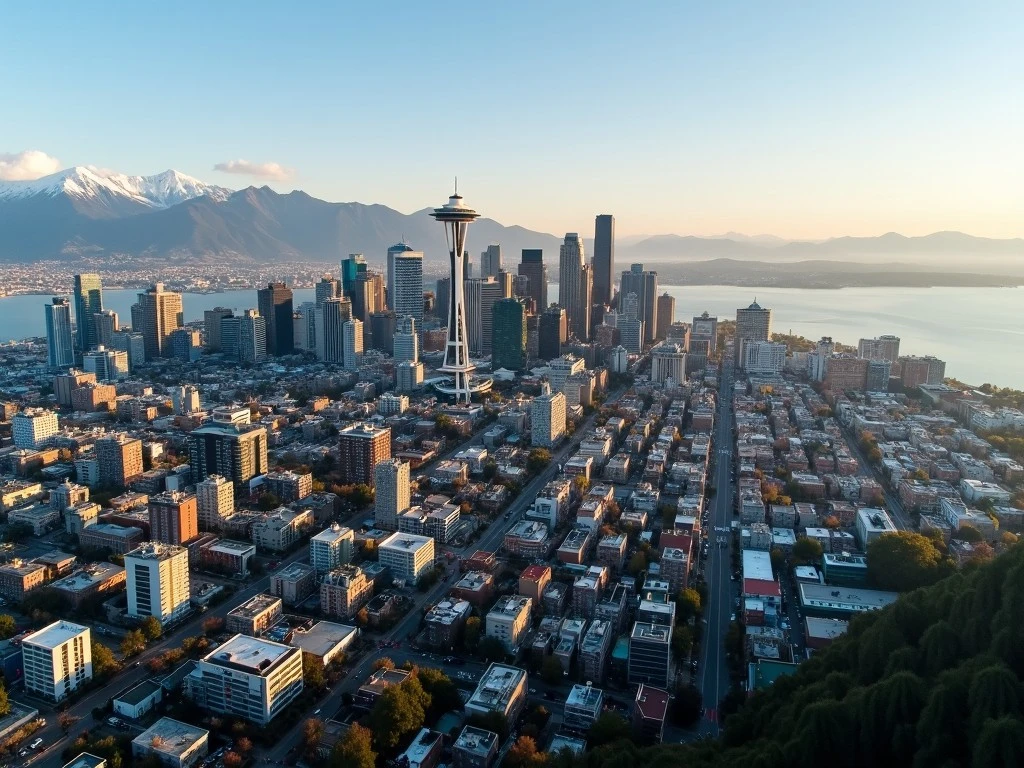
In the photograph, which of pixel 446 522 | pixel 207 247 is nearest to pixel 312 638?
pixel 446 522

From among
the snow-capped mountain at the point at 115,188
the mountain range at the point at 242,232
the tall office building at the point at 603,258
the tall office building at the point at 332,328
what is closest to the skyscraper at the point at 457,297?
the tall office building at the point at 332,328

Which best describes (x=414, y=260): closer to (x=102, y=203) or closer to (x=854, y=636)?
(x=854, y=636)

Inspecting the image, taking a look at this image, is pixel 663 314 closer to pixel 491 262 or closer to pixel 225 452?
pixel 491 262

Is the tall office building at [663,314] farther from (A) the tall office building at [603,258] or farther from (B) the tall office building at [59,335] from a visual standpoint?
(B) the tall office building at [59,335]

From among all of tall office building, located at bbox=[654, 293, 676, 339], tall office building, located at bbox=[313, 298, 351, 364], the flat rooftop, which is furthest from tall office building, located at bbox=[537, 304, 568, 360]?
the flat rooftop

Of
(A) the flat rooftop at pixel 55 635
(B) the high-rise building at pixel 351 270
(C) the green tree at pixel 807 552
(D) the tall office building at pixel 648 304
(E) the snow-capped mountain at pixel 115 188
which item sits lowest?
(C) the green tree at pixel 807 552

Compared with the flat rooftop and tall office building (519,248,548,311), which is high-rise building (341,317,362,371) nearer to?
tall office building (519,248,548,311)
